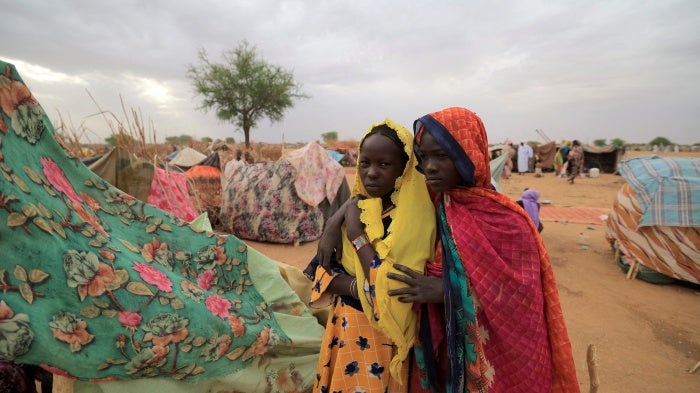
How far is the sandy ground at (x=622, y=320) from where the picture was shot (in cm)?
263

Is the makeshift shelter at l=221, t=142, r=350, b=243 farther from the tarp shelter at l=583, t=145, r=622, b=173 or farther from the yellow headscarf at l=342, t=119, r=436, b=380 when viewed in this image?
the tarp shelter at l=583, t=145, r=622, b=173

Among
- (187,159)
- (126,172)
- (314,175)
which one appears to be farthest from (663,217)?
(187,159)

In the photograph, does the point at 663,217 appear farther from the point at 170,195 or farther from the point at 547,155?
the point at 547,155

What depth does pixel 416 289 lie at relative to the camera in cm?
118

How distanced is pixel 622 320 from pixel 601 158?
20104mm

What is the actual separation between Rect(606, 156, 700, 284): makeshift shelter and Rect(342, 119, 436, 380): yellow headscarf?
14.6ft

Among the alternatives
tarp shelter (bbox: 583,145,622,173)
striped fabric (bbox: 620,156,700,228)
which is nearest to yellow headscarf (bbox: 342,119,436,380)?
striped fabric (bbox: 620,156,700,228)

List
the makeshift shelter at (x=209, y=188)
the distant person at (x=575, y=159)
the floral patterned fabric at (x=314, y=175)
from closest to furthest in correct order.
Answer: the floral patterned fabric at (x=314, y=175), the makeshift shelter at (x=209, y=188), the distant person at (x=575, y=159)

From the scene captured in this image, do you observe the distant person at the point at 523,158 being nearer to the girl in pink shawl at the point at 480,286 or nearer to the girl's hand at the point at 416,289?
the girl in pink shawl at the point at 480,286

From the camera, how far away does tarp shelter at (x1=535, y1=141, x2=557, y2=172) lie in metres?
20.7

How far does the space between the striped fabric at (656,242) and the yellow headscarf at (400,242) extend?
14.7 feet

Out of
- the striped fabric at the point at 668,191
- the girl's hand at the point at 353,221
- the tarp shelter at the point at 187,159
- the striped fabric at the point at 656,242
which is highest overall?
the tarp shelter at the point at 187,159

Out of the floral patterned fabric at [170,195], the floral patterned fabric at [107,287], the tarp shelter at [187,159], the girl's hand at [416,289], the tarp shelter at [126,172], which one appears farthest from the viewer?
the tarp shelter at [187,159]

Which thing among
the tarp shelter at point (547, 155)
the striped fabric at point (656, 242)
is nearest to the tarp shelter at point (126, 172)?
the striped fabric at point (656, 242)
